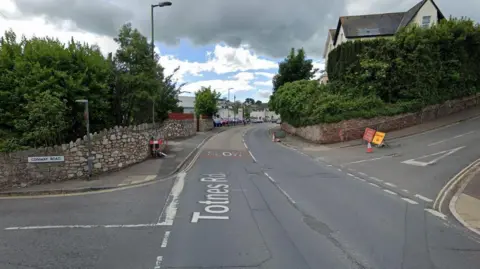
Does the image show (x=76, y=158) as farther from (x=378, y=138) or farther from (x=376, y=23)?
(x=376, y=23)

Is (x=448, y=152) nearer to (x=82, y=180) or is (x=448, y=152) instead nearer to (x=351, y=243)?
(x=351, y=243)

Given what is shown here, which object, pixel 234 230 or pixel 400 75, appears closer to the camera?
pixel 234 230

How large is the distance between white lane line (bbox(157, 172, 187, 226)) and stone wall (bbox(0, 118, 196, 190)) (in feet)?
12.6

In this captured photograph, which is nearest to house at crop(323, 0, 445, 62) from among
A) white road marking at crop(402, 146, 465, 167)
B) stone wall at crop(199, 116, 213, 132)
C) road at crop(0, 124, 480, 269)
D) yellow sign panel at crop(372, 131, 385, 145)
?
stone wall at crop(199, 116, 213, 132)

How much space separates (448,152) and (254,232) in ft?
53.1

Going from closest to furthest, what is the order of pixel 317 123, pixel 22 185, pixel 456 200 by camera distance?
1. pixel 456 200
2. pixel 22 185
3. pixel 317 123

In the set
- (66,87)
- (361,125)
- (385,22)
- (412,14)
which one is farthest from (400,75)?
(66,87)

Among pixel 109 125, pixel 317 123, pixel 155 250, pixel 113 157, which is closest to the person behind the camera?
pixel 155 250

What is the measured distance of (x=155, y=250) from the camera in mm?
5777

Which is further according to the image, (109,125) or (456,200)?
(109,125)

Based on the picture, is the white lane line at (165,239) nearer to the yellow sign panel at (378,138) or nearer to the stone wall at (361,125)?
the yellow sign panel at (378,138)

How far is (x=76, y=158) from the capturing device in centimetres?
1321

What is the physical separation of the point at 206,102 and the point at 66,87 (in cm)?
3522

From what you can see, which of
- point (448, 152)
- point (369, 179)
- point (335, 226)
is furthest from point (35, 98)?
point (448, 152)
